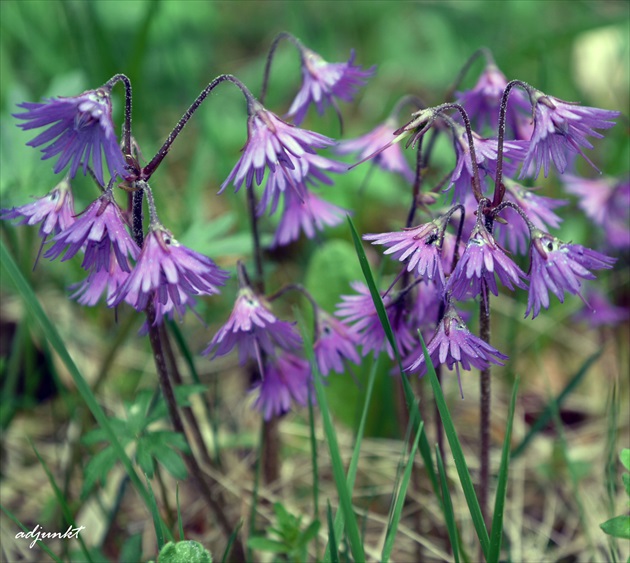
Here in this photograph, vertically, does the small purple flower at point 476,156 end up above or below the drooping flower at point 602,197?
above

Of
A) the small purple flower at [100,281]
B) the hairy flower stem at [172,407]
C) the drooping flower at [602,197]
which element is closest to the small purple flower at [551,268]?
the hairy flower stem at [172,407]

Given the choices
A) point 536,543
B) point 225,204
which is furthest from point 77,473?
point 225,204

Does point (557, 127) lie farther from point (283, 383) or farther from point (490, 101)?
point (283, 383)

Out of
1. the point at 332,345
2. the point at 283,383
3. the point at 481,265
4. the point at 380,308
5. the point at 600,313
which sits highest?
the point at 481,265

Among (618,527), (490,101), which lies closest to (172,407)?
(618,527)

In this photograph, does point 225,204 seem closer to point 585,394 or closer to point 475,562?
point 585,394

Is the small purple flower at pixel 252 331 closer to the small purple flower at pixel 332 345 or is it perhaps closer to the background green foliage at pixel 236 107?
the small purple flower at pixel 332 345
